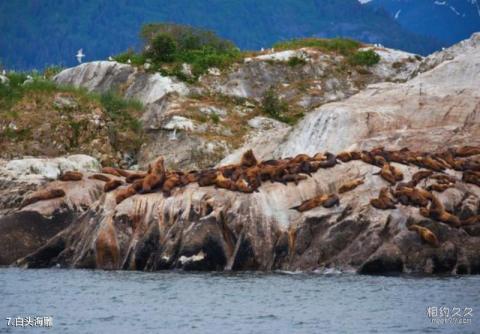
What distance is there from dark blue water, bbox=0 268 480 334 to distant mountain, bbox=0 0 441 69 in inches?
4282

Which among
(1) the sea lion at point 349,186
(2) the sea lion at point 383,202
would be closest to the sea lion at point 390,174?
(1) the sea lion at point 349,186

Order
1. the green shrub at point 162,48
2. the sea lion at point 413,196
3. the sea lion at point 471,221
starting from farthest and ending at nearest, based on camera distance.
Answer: the green shrub at point 162,48 → the sea lion at point 413,196 → the sea lion at point 471,221

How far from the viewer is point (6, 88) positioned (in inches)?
3310

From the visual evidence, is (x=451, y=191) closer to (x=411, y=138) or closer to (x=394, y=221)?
(x=394, y=221)

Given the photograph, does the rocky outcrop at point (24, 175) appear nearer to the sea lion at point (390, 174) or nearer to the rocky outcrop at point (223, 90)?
the rocky outcrop at point (223, 90)

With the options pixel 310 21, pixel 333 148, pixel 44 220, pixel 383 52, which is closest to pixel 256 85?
pixel 383 52

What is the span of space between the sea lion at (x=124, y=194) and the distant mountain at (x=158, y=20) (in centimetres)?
10173

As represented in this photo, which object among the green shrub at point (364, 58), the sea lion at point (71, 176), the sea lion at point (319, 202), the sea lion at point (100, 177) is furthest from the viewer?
the green shrub at point (364, 58)

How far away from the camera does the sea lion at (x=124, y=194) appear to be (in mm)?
56050

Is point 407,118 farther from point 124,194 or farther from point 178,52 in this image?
point 178,52

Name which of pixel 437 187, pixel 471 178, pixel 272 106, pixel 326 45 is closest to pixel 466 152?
pixel 471 178

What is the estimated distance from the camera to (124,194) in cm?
5619

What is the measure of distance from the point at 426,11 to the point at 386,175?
372ft

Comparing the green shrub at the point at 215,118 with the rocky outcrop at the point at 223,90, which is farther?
the green shrub at the point at 215,118
